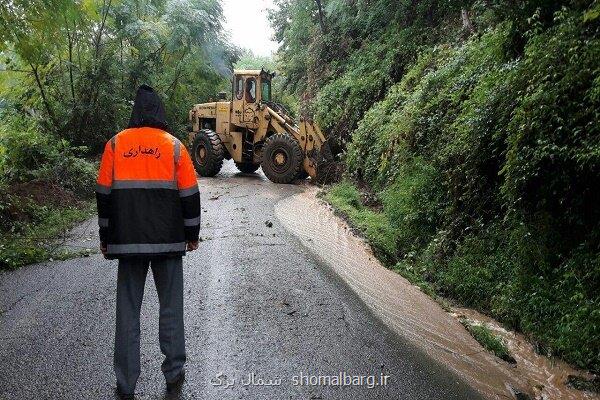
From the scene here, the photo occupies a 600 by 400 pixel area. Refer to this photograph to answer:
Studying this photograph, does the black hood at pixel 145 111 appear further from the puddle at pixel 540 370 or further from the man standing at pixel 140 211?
the puddle at pixel 540 370

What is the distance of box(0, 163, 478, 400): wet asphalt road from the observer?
3619 millimetres

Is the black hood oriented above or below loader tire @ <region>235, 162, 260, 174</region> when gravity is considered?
above

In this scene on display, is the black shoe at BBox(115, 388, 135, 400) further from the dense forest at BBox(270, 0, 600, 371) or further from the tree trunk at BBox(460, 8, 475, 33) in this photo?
the tree trunk at BBox(460, 8, 475, 33)

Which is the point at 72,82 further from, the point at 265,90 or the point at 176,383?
the point at 176,383

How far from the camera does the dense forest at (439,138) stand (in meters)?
5.07

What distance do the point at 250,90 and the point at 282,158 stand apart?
2.52 metres

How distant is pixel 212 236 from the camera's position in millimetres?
7816

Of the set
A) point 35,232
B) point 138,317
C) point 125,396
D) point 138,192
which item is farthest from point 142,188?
point 35,232

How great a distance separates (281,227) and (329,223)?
1.33 metres

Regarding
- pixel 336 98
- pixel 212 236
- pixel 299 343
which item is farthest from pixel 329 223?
pixel 336 98

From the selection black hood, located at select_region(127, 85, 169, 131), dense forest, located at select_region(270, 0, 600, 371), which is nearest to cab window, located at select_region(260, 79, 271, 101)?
dense forest, located at select_region(270, 0, 600, 371)

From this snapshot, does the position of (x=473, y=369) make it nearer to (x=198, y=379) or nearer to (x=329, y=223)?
(x=198, y=379)

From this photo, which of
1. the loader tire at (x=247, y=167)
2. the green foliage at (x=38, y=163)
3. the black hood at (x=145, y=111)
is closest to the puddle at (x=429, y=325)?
the black hood at (x=145, y=111)

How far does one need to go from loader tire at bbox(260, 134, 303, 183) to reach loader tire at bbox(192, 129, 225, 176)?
172 centimetres
